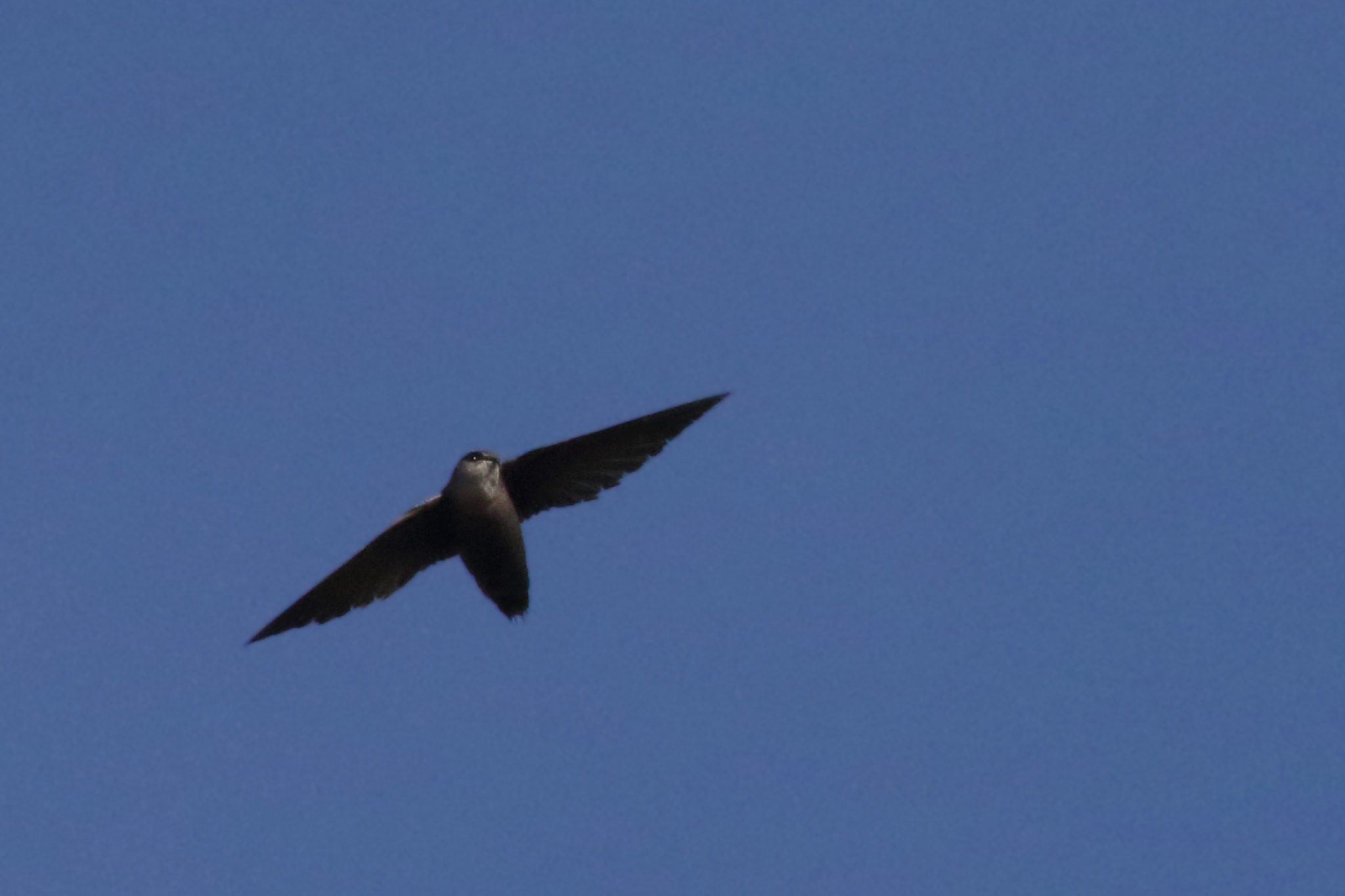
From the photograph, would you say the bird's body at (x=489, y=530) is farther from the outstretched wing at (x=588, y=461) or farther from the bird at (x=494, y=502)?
the outstretched wing at (x=588, y=461)

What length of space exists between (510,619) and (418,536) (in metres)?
1.60

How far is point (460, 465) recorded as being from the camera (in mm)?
26062

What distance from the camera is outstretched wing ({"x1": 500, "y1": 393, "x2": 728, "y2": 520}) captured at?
26.5 metres

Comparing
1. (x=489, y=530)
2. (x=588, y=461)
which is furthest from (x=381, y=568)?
(x=588, y=461)

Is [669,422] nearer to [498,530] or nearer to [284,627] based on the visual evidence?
[498,530]

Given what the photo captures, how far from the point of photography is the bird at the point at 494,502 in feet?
85.1

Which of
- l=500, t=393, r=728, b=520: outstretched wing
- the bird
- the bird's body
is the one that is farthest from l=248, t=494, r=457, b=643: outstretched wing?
l=500, t=393, r=728, b=520: outstretched wing

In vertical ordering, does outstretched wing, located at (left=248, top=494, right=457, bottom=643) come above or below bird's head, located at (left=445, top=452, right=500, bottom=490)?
below

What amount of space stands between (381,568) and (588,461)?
2.76 meters

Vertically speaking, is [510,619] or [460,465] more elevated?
[460,465]

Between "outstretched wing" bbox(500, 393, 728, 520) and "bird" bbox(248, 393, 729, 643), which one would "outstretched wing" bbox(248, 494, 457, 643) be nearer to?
"bird" bbox(248, 393, 729, 643)

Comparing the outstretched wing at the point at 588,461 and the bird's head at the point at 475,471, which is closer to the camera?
the bird's head at the point at 475,471

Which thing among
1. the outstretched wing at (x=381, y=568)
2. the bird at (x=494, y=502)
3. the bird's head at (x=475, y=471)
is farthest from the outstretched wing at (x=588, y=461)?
the outstretched wing at (x=381, y=568)

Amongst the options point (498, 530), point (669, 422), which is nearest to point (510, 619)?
point (498, 530)
